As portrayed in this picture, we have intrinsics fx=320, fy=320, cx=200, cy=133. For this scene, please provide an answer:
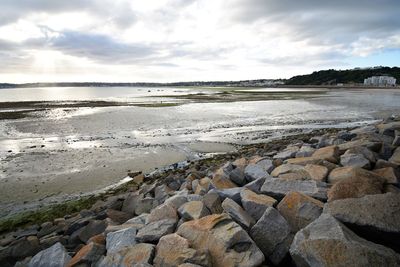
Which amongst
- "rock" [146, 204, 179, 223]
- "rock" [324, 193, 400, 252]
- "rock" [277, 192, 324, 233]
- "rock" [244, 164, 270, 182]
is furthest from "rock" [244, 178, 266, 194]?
"rock" [324, 193, 400, 252]

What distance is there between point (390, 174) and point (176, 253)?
4.04m

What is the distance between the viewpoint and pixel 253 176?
7125 mm

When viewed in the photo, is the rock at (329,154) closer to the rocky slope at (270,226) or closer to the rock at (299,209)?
the rocky slope at (270,226)

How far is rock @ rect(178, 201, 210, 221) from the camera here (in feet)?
17.2

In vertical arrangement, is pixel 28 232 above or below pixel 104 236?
below

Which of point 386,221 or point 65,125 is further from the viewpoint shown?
point 65,125

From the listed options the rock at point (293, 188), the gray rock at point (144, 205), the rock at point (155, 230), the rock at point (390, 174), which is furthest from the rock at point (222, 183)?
the rock at point (390, 174)

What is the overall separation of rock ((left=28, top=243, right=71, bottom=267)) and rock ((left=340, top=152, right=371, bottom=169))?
5.52 m

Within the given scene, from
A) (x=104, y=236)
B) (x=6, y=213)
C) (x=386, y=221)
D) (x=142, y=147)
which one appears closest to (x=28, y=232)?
(x=6, y=213)

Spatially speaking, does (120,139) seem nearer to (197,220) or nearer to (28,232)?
(28,232)

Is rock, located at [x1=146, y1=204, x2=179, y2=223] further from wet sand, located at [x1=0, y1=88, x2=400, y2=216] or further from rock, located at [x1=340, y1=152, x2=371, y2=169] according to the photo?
wet sand, located at [x1=0, y1=88, x2=400, y2=216]

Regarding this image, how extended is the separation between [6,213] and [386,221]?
999 cm

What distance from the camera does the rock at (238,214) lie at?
185 inches

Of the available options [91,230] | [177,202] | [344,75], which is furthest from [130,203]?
[344,75]
